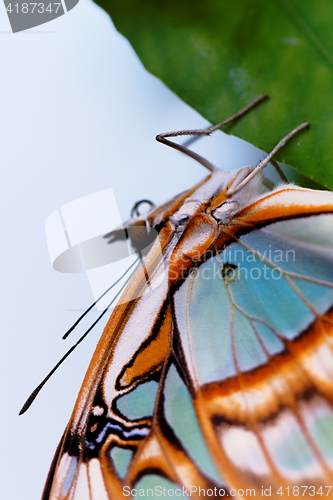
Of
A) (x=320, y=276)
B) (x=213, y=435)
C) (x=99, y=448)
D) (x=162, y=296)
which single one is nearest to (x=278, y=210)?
(x=320, y=276)

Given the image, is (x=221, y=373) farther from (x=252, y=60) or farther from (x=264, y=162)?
(x=252, y=60)

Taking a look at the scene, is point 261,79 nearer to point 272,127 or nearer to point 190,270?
point 272,127

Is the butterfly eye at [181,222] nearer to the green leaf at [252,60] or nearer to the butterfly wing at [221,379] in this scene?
the butterfly wing at [221,379]

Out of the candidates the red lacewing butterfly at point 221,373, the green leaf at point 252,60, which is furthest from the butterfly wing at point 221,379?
the green leaf at point 252,60

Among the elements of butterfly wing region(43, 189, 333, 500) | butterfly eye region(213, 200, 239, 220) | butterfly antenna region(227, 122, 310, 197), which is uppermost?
butterfly antenna region(227, 122, 310, 197)

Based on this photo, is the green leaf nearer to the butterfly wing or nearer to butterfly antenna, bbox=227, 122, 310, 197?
butterfly antenna, bbox=227, 122, 310, 197

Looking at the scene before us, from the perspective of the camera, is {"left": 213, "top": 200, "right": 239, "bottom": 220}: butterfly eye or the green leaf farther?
{"left": 213, "top": 200, "right": 239, "bottom": 220}: butterfly eye

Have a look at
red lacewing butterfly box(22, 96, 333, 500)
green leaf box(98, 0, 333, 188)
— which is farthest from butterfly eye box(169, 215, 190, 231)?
green leaf box(98, 0, 333, 188)

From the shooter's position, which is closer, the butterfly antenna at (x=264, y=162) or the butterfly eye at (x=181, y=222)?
the butterfly antenna at (x=264, y=162)
